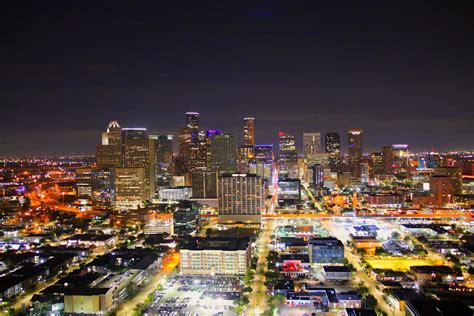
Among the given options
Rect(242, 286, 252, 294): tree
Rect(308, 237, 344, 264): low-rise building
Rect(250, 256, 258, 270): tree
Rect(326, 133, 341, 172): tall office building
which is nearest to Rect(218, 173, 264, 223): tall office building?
Rect(250, 256, 258, 270): tree

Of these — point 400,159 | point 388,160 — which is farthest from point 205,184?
point 400,159

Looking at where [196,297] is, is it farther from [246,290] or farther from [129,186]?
[129,186]

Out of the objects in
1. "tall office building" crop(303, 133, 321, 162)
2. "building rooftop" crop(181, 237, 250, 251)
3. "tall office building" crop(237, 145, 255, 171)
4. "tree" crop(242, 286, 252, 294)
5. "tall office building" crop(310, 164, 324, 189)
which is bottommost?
"tree" crop(242, 286, 252, 294)

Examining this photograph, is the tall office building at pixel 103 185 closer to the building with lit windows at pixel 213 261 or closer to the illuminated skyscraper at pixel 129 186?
the illuminated skyscraper at pixel 129 186

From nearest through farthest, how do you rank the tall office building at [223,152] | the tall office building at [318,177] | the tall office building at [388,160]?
the tall office building at [223,152] → the tall office building at [318,177] → the tall office building at [388,160]

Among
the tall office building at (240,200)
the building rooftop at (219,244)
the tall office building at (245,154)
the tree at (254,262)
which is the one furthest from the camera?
the tall office building at (245,154)

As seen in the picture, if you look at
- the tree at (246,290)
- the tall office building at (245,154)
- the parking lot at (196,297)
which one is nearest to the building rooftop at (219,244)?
the parking lot at (196,297)

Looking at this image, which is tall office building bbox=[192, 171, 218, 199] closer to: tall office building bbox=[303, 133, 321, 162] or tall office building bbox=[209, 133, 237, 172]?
tall office building bbox=[209, 133, 237, 172]
